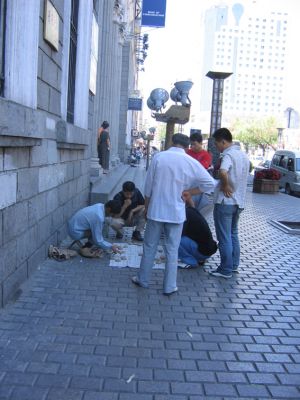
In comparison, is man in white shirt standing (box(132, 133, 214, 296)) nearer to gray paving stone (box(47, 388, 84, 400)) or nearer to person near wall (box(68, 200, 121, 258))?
person near wall (box(68, 200, 121, 258))

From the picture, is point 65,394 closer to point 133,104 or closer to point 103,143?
point 103,143

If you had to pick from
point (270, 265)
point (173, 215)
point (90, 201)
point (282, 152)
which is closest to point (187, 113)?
point (90, 201)

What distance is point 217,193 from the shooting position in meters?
6.31

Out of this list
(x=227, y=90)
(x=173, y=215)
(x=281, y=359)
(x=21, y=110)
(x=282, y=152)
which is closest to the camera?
(x=281, y=359)

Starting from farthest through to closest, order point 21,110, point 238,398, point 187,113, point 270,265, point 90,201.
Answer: point 187,113 → point 90,201 → point 270,265 → point 21,110 → point 238,398

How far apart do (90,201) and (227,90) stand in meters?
127

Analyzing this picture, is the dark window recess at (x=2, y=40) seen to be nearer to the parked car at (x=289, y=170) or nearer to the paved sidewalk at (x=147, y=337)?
the paved sidewalk at (x=147, y=337)

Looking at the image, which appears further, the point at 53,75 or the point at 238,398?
the point at 53,75

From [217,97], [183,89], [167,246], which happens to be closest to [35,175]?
[167,246]

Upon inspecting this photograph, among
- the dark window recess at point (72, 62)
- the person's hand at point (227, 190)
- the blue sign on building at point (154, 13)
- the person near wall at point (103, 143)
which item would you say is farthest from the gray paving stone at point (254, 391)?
the blue sign on building at point (154, 13)

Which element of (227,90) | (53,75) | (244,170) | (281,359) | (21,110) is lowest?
(281,359)

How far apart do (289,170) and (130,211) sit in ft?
54.7

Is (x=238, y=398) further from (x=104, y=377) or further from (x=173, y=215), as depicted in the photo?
(x=173, y=215)

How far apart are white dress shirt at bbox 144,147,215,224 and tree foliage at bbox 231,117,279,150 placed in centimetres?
8191
